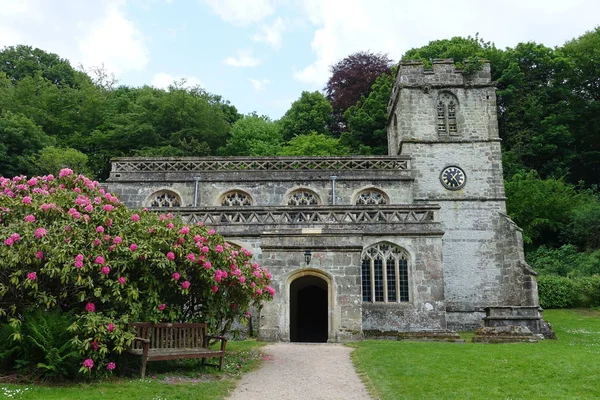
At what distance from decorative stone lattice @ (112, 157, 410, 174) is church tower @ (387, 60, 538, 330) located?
1665mm

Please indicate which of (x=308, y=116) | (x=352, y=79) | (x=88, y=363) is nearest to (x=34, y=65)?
(x=308, y=116)

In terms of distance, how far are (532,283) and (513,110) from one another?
2178cm

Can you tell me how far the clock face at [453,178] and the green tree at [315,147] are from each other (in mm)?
13908

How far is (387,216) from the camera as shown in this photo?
2098 cm

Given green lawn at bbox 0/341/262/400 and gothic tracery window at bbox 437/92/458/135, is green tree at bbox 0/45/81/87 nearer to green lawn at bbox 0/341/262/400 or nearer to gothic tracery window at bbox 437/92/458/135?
gothic tracery window at bbox 437/92/458/135

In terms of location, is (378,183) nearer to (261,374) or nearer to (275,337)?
(275,337)

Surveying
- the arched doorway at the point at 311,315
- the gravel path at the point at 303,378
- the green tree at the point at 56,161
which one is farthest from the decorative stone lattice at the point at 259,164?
the gravel path at the point at 303,378

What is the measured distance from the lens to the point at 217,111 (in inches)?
1973

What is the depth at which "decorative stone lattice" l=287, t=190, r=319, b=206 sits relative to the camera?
2623 centimetres

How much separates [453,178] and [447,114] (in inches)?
141

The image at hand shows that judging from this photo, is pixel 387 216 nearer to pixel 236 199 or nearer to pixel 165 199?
pixel 236 199

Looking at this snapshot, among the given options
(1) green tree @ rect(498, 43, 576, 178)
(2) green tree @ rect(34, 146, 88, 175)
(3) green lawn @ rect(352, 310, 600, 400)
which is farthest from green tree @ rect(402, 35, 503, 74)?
(3) green lawn @ rect(352, 310, 600, 400)

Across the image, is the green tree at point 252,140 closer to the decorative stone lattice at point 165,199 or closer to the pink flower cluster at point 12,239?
the decorative stone lattice at point 165,199

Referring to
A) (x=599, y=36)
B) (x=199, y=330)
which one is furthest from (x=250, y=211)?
(x=599, y=36)
